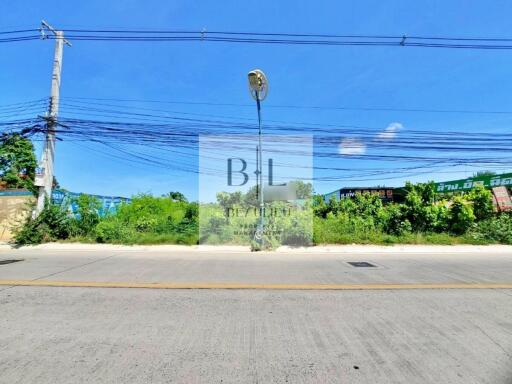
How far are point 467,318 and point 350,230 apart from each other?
9552mm

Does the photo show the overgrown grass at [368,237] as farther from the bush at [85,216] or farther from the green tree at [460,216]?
the bush at [85,216]

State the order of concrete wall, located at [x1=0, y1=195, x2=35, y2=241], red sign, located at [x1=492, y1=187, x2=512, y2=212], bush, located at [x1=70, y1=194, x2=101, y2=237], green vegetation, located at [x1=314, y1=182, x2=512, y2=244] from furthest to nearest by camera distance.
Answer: red sign, located at [x1=492, y1=187, x2=512, y2=212] → concrete wall, located at [x1=0, y1=195, x2=35, y2=241] → bush, located at [x1=70, y1=194, x2=101, y2=237] → green vegetation, located at [x1=314, y1=182, x2=512, y2=244]

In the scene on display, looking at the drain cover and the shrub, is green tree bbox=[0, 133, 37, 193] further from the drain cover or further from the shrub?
the drain cover

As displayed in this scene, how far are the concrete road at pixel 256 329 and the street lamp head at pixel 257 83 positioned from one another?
6.67 metres

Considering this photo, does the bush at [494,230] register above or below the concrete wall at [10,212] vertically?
below

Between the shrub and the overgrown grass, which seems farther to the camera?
the overgrown grass

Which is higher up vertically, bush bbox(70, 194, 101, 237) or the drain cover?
bush bbox(70, 194, 101, 237)

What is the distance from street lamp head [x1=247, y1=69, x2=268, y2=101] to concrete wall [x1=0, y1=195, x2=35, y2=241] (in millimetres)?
11534

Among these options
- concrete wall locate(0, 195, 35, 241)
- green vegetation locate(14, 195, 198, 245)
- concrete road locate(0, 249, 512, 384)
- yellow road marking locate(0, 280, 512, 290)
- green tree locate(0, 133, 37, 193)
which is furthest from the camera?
green tree locate(0, 133, 37, 193)

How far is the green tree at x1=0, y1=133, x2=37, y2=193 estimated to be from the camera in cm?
2508

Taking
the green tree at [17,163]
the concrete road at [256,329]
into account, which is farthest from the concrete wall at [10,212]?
the green tree at [17,163]

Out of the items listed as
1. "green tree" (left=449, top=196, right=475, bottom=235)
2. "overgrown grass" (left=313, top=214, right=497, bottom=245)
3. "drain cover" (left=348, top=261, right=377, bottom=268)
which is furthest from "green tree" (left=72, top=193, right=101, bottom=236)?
"green tree" (left=449, top=196, right=475, bottom=235)

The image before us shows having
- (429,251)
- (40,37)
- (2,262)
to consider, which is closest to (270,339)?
(2,262)

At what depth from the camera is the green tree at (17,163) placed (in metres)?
25.1
